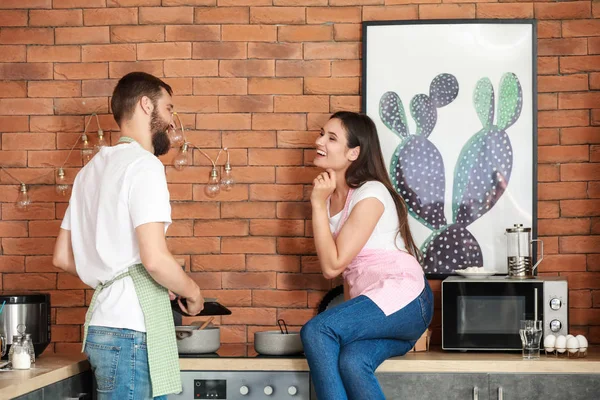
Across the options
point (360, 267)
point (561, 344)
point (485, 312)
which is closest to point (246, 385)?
point (360, 267)

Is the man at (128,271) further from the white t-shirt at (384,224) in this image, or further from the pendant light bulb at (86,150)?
the pendant light bulb at (86,150)

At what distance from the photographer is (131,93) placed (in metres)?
2.67

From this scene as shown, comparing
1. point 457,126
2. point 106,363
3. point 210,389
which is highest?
point 457,126

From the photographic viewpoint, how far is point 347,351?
9.43 feet

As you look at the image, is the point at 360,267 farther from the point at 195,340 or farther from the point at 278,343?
the point at 195,340

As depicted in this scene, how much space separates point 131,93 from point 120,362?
2.73 feet

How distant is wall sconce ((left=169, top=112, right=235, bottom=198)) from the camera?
359 cm

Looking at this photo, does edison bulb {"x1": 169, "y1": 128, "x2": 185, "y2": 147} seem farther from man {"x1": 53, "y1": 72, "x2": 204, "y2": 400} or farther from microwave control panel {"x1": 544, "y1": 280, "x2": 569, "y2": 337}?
microwave control panel {"x1": 544, "y1": 280, "x2": 569, "y2": 337}

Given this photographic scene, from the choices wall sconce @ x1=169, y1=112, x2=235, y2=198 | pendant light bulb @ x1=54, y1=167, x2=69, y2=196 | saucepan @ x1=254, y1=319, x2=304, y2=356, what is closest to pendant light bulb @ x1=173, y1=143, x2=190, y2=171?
wall sconce @ x1=169, y1=112, x2=235, y2=198

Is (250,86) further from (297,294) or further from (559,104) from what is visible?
(559,104)

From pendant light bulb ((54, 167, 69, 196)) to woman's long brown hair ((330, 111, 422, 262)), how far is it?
118 cm

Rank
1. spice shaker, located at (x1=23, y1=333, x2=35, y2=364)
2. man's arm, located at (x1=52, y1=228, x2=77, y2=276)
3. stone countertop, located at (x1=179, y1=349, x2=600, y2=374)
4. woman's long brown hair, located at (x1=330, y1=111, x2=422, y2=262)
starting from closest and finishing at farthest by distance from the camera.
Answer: man's arm, located at (x1=52, y1=228, x2=77, y2=276) → spice shaker, located at (x1=23, y1=333, x2=35, y2=364) → stone countertop, located at (x1=179, y1=349, x2=600, y2=374) → woman's long brown hair, located at (x1=330, y1=111, x2=422, y2=262)

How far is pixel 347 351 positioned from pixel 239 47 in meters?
1.46

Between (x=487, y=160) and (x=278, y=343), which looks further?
(x=487, y=160)
